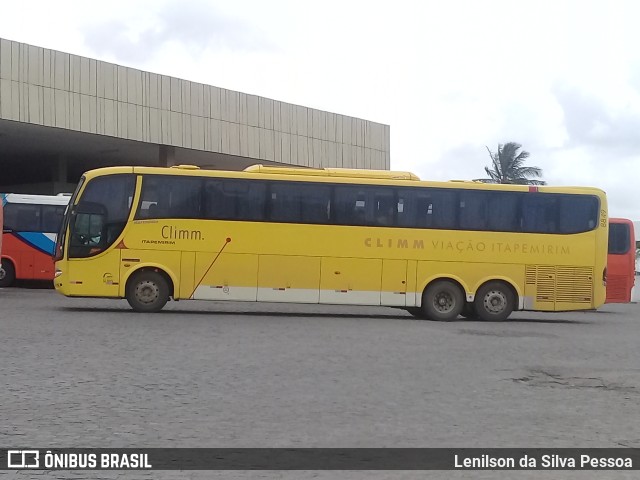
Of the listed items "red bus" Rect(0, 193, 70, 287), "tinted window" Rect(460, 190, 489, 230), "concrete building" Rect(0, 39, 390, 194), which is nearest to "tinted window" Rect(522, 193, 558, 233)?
"tinted window" Rect(460, 190, 489, 230)

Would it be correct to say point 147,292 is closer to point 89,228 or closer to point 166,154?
point 89,228

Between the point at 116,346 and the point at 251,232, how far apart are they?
7189 mm

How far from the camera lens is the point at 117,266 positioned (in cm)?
1775

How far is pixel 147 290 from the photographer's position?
17.9m

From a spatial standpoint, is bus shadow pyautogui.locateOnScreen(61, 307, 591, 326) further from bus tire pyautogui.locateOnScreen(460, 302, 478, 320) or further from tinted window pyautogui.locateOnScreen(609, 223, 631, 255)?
tinted window pyautogui.locateOnScreen(609, 223, 631, 255)

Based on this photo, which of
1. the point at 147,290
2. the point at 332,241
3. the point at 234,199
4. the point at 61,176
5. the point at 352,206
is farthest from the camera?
the point at 61,176

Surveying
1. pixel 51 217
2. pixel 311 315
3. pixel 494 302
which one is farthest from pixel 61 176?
pixel 494 302

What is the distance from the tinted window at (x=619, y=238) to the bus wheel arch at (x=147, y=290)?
14296 mm

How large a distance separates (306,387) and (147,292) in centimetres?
1007

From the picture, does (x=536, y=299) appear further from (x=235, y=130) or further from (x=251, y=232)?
(x=235, y=130)

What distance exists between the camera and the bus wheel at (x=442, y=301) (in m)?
18.7

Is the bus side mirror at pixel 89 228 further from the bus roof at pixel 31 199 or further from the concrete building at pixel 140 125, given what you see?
the concrete building at pixel 140 125

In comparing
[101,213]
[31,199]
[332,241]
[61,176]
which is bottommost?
[332,241]
